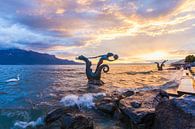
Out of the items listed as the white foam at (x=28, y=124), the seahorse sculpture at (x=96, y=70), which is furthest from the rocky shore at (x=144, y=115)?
the seahorse sculpture at (x=96, y=70)

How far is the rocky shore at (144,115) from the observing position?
6.93 m

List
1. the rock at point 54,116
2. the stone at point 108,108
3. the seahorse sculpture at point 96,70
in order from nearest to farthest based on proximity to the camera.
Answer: the rock at point 54,116
the stone at point 108,108
the seahorse sculpture at point 96,70

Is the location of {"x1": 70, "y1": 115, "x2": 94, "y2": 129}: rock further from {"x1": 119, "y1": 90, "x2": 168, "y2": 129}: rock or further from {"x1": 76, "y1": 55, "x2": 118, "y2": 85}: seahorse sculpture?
{"x1": 76, "y1": 55, "x2": 118, "y2": 85}: seahorse sculpture

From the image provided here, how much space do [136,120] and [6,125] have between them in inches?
286

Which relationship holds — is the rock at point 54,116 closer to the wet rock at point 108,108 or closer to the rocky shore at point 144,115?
the rocky shore at point 144,115

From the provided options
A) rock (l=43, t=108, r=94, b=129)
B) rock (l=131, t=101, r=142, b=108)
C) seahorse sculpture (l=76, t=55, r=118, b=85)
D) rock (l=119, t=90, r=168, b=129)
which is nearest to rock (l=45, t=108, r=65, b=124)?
rock (l=43, t=108, r=94, b=129)

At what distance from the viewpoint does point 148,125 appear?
29.4 ft

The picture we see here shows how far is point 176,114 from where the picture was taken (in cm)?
712

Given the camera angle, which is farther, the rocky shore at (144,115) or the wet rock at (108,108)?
the wet rock at (108,108)

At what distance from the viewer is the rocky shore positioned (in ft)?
22.7

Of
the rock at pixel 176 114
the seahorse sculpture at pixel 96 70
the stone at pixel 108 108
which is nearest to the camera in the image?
the rock at pixel 176 114

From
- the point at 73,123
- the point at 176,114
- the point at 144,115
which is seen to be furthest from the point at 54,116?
the point at 176,114

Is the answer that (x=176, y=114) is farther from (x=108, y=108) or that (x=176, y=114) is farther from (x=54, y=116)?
(x=54, y=116)

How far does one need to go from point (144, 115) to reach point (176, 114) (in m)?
2.02
